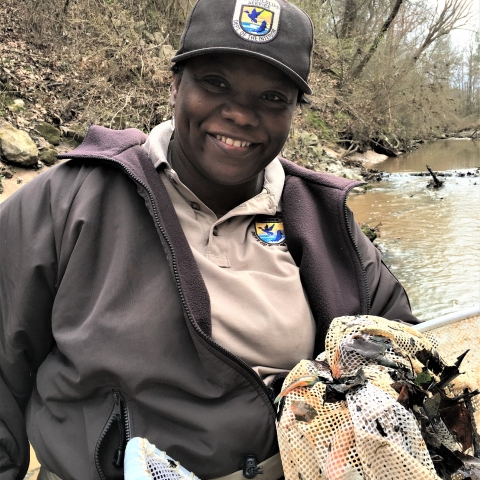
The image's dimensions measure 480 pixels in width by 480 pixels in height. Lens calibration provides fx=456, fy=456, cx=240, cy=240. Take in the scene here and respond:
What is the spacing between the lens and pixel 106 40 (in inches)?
375

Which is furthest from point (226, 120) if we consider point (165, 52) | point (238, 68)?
point (165, 52)

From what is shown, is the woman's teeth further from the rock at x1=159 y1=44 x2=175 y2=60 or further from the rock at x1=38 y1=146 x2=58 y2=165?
the rock at x1=159 y1=44 x2=175 y2=60

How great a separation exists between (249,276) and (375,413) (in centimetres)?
58

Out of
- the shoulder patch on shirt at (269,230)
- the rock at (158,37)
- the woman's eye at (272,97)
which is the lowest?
the shoulder patch on shirt at (269,230)

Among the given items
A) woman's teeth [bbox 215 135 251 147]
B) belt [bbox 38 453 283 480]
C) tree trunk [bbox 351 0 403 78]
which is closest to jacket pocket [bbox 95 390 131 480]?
belt [bbox 38 453 283 480]

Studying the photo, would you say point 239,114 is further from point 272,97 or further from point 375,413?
point 375,413

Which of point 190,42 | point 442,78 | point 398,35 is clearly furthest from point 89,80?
point 442,78

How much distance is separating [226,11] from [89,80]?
8.20m

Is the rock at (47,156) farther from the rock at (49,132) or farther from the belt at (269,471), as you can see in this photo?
the belt at (269,471)

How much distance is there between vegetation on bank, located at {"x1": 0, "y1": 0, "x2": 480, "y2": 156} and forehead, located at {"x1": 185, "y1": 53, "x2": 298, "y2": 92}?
638 cm

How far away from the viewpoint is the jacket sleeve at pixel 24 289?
49.6 inches

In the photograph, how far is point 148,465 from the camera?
1.04m

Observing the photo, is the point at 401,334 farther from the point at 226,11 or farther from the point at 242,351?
the point at 226,11

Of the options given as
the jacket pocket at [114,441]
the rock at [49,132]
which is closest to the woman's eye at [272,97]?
the jacket pocket at [114,441]
